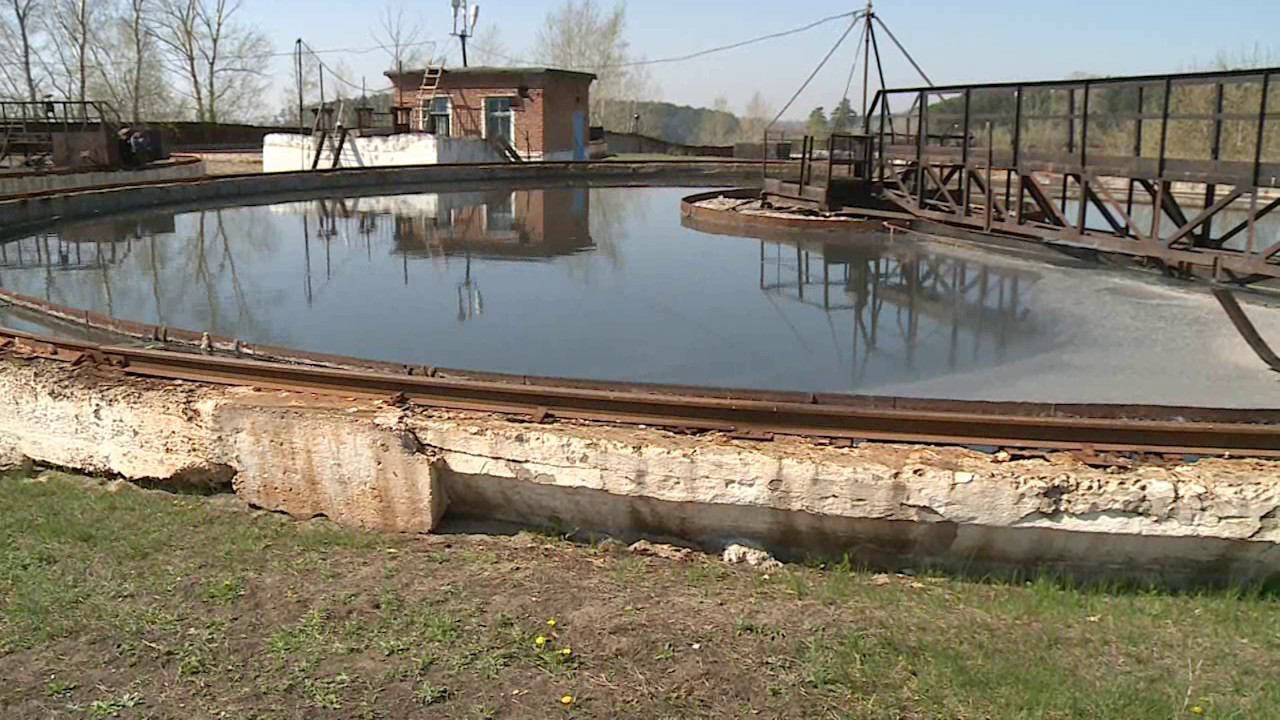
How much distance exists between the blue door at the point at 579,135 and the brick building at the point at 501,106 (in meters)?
0.37

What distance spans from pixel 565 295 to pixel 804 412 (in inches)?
187

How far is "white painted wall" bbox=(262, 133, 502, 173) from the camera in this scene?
25469 millimetres

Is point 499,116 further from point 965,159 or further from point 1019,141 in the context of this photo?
point 1019,141

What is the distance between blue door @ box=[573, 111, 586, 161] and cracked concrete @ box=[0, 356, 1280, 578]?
1100 inches

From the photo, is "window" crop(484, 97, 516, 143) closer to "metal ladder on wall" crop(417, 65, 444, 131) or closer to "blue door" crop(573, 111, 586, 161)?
"metal ladder on wall" crop(417, 65, 444, 131)

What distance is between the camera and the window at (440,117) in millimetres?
30672

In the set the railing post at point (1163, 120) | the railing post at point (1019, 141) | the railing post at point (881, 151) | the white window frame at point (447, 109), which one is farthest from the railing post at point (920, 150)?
the white window frame at point (447, 109)

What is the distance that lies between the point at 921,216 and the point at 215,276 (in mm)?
7968

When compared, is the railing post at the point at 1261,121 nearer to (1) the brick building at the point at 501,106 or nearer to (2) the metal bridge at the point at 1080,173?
(2) the metal bridge at the point at 1080,173

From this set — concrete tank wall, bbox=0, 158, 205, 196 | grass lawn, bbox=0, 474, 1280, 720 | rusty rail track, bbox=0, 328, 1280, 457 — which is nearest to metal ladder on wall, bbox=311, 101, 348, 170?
concrete tank wall, bbox=0, 158, 205, 196

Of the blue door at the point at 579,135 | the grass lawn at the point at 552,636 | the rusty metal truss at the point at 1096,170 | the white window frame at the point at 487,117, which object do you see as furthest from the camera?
the blue door at the point at 579,135

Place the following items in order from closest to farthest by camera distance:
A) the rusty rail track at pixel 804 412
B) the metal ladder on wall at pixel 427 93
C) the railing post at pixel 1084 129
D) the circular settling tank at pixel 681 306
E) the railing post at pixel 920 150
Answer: the rusty rail track at pixel 804 412
the circular settling tank at pixel 681 306
the railing post at pixel 1084 129
the railing post at pixel 920 150
the metal ladder on wall at pixel 427 93

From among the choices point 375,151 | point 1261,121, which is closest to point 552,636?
point 1261,121

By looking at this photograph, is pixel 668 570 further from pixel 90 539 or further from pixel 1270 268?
pixel 1270 268
